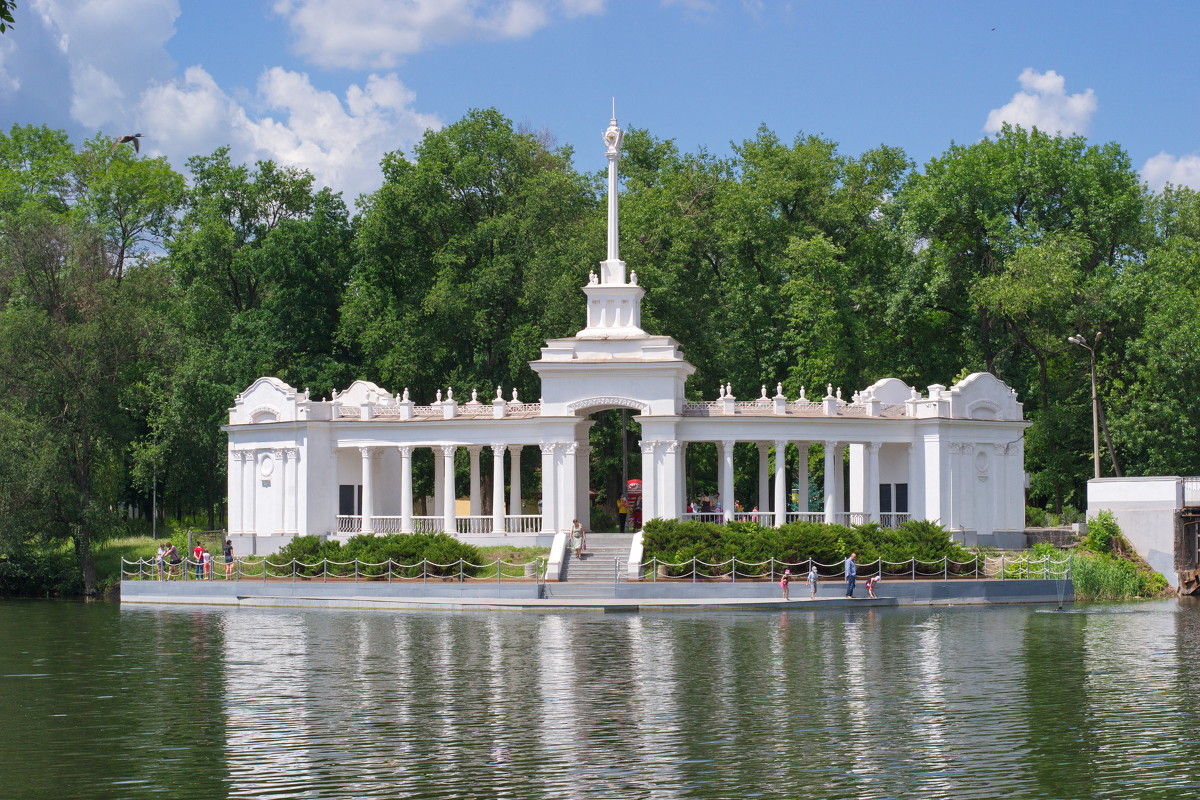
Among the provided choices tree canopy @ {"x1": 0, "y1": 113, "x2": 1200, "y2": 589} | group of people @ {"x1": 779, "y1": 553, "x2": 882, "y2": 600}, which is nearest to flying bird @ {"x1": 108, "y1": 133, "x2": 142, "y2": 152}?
tree canopy @ {"x1": 0, "y1": 113, "x2": 1200, "y2": 589}

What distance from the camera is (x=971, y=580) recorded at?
1925 inches

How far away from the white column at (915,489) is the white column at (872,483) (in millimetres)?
1550

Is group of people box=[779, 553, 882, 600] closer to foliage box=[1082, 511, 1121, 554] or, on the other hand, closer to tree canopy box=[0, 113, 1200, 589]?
foliage box=[1082, 511, 1121, 554]

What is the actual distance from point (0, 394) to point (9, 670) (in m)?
34.6

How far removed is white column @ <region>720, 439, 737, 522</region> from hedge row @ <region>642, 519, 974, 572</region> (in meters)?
6.82

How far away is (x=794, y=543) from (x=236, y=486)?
2574 centimetres

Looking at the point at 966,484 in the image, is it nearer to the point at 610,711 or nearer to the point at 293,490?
the point at 293,490

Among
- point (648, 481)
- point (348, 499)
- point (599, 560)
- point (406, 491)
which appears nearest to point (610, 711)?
point (599, 560)

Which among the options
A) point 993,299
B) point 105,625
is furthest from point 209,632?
point 993,299

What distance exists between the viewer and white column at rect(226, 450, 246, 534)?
63188 mm

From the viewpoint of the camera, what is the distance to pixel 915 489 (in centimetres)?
6088

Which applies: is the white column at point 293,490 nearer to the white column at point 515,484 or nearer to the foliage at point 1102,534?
the white column at point 515,484

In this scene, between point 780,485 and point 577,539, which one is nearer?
point 577,539

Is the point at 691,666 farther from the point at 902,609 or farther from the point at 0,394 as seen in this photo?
the point at 0,394
